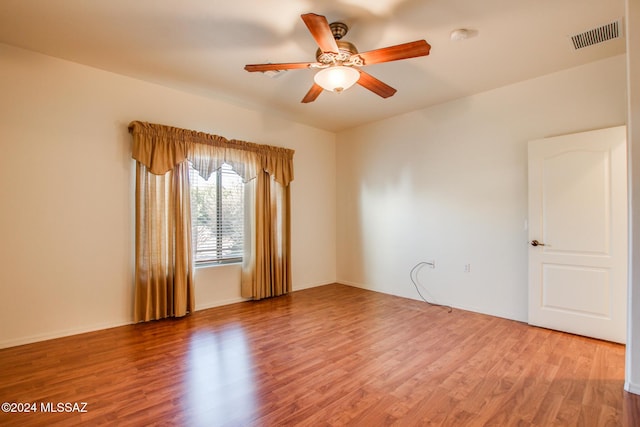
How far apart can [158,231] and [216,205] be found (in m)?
0.88

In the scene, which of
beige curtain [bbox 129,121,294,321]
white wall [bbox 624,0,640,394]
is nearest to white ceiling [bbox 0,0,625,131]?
white wall [bbox 624,0,640,394]

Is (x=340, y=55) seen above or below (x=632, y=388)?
above

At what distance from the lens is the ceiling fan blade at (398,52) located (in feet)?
6.73

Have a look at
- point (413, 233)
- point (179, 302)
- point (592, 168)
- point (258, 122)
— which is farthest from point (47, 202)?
point (592, 168)

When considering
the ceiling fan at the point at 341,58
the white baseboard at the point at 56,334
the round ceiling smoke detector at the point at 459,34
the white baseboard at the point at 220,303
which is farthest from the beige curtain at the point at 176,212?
the round ceiling smoke detector at the point at 459,34

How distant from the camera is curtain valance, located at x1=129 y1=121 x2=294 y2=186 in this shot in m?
3.49

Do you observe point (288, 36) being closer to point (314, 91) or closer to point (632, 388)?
point (314, 91)

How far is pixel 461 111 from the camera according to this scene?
410 centimetres

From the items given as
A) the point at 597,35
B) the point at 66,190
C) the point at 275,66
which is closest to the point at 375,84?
the point at 275,66

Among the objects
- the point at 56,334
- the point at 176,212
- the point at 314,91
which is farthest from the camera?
the point at 176,212

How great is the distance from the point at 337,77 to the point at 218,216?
2.68 meters

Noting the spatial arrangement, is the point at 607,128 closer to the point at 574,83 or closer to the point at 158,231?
the point at 574,83

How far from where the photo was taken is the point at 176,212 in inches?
146

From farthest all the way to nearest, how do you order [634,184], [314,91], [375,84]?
1. [314,91]
2. [375,84]
3. [634,184]
